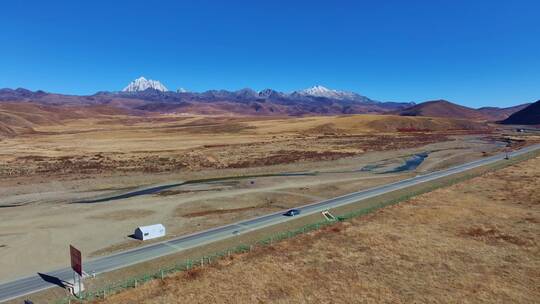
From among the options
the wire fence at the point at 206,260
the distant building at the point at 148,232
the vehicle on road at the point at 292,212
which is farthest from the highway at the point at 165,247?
the wire fence at the point at 206,260

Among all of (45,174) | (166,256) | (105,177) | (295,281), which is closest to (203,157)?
(105,177)

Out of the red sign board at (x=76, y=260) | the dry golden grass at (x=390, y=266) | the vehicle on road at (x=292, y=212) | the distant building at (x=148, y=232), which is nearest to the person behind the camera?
the red sign board at (x=76, y=260)

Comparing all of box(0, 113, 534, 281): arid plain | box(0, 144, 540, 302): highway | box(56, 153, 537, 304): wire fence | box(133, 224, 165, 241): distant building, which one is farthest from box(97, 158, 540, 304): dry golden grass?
box(0, 113, 534, 281): arid plain

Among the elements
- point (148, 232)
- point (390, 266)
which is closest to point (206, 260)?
point (148, 232)

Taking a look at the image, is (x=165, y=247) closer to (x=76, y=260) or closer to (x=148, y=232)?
(x=148, y=232)

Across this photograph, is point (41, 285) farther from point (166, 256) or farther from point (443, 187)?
point (443, 187)

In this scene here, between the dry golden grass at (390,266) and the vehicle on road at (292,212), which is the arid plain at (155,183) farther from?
the dry golden grass at (390,266)
